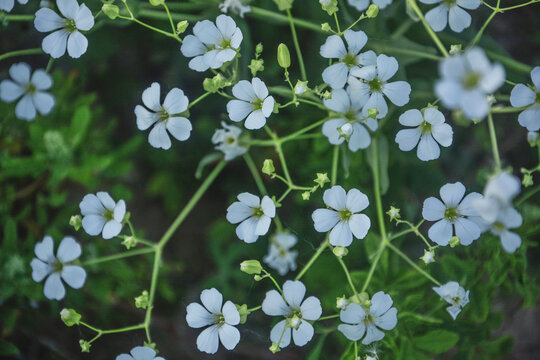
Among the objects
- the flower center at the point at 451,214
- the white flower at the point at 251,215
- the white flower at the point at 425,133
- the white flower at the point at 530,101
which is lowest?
the white flower at the point at 251,215

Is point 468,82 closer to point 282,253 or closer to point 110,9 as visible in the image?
point 282,253

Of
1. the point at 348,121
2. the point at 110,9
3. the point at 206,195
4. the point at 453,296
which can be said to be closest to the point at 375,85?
the point at 348,121

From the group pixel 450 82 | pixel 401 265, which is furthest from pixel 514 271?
pixel 450 82

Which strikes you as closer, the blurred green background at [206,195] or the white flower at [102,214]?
the white flower at [102,214]

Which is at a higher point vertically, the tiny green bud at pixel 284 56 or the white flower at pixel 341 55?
the white flower at pixel 341 55

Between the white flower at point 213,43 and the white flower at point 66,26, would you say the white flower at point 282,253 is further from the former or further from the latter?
the white flower at point 66,26

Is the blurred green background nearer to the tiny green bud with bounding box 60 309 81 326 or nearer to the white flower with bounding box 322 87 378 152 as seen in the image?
the white flower with bounding box 322 87 378 152

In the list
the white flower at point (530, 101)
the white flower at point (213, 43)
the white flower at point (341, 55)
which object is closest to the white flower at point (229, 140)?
the white flower at point (213, 43)

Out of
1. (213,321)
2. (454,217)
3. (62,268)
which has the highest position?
(454,217)
